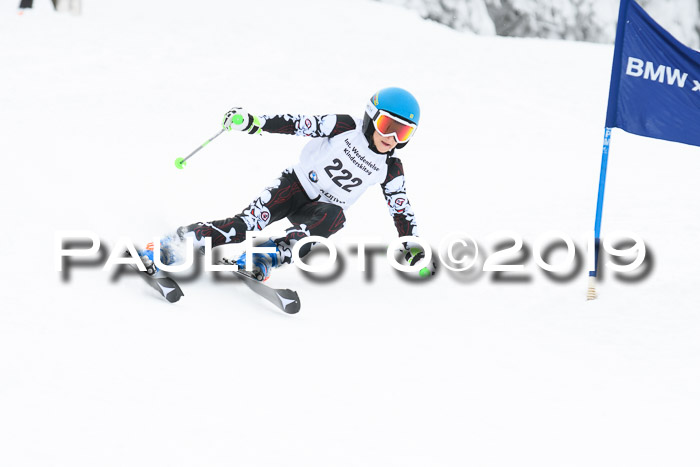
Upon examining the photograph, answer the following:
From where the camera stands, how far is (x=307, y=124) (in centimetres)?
464

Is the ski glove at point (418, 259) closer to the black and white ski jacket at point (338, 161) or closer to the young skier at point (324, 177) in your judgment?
the young skier at point (324, 177)

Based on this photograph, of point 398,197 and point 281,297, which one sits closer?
point 281,297

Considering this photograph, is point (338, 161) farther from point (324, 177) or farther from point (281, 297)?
point (281, 297)

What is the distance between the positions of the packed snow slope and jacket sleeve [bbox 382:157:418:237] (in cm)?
49

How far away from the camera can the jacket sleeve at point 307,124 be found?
4621 mm

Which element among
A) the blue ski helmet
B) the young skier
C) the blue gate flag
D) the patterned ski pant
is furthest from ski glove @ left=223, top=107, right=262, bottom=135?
the blue gate flag

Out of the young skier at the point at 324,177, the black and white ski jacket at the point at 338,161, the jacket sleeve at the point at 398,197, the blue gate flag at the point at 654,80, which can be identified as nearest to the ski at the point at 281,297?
the young skier at the point at 324,177

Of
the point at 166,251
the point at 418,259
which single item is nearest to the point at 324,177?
the point at 418,259

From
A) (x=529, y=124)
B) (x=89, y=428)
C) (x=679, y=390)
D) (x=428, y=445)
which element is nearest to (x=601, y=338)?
(x=679, y=390)

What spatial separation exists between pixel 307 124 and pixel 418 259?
114 centimetres

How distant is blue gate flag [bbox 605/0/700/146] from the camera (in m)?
4.56

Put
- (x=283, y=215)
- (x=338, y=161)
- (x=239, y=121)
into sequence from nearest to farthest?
(x=239, y=121) → (x=338, y=161) → (x=283, y=215)

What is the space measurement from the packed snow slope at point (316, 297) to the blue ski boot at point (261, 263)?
0.17 meters

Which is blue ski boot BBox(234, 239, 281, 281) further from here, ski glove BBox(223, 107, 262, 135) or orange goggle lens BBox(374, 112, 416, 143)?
orange goggle lens BBox(374, 112, 416, 143)
